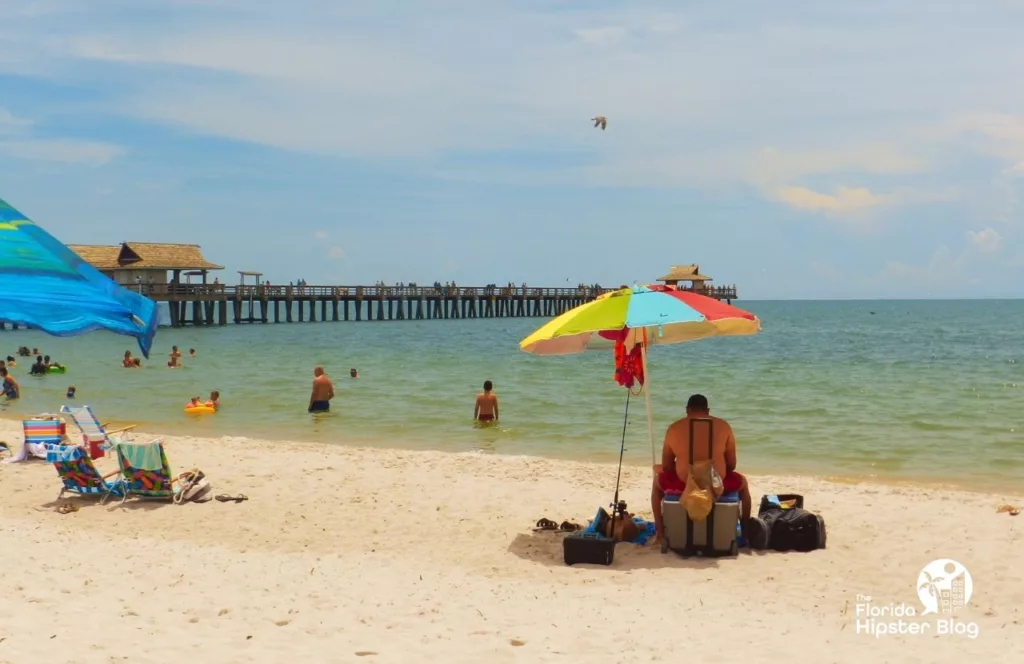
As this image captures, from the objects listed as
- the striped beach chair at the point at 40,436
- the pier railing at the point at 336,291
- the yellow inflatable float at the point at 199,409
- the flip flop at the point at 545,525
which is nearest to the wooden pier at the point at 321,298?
the pier railing at the point at 336,291

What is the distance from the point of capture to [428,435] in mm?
14414

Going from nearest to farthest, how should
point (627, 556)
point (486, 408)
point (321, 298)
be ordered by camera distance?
point (627, 556)
point (486, 408)
point (321, 298)

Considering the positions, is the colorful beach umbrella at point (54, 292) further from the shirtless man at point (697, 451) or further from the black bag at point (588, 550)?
the shirtless man at point (697, 451)

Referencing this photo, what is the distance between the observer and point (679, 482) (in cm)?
619

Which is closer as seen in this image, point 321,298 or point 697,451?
point 697,451

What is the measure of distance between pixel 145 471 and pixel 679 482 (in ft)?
15.6

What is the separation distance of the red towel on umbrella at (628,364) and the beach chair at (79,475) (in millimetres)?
4716

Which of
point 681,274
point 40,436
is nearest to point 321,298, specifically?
point 681,274

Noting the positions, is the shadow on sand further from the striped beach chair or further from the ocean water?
the striped beach chair

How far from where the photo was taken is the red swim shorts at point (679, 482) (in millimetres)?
6176

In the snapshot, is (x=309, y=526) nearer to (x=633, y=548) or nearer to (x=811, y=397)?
(x=633, y=548)

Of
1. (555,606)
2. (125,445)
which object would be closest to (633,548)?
(555,606)

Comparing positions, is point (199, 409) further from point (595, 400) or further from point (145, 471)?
point (145, 471)

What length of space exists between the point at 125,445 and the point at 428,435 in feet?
21.8
